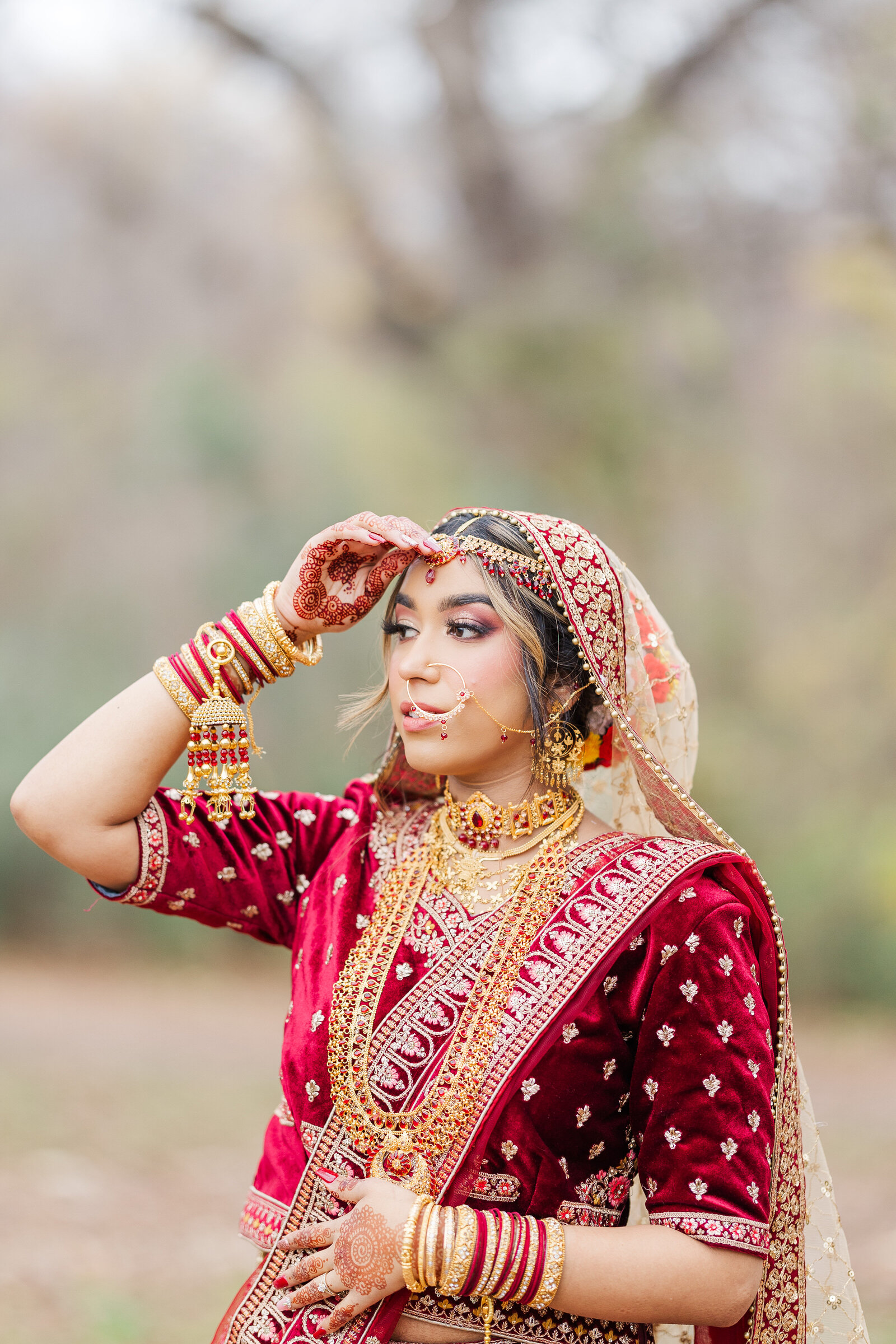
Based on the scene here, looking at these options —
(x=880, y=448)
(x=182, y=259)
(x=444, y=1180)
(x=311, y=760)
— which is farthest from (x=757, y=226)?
(x=444, y=1180)

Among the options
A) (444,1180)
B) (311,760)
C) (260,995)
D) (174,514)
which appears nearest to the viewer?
(444,1180)

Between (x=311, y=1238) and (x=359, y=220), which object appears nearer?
(x=311, y=1238)

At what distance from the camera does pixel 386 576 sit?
78.8 inches

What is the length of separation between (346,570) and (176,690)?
33 centimetres

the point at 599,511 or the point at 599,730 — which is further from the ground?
the point at 599,511

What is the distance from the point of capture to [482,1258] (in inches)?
63.4

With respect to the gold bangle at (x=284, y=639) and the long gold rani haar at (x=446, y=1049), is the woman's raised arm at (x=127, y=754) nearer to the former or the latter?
the gold bangle at (x=284, y=639)

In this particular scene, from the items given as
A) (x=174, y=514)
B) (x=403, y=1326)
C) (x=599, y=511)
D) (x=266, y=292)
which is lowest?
(x=403, y=1326)

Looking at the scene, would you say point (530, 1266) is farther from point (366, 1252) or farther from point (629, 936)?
point (629, 936)

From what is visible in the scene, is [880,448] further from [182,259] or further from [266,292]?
[182,259]

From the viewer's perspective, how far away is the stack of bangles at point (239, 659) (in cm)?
194

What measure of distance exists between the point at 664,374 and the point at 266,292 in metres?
3.58

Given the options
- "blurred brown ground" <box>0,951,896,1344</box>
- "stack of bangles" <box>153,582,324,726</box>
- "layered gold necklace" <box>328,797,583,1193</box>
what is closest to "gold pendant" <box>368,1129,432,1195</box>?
"layered gold necklace" <box>328,797,583,1193</box>

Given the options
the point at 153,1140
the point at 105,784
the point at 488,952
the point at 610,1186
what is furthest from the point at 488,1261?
the point at 153,1140
